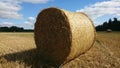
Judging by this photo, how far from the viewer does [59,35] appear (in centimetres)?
1010

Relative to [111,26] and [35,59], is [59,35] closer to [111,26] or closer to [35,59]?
[35,59]

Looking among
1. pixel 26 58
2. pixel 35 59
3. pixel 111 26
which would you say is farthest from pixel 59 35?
pixel 111 26

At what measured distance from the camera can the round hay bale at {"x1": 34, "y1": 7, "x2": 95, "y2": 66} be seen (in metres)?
9.81

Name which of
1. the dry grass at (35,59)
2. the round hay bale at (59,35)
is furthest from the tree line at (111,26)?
the round hay bale at (59,35)

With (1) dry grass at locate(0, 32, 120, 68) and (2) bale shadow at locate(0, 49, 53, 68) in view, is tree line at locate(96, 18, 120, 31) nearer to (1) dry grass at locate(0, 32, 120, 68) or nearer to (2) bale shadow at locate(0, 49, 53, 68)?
(1) dry grass at locate(0, 32, 120, 68)

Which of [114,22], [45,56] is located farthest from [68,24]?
[114,22]

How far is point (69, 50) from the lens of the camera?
9766mm

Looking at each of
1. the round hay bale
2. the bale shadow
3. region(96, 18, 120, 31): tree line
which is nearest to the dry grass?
the bale shadow

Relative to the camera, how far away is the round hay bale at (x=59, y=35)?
32.2 ft

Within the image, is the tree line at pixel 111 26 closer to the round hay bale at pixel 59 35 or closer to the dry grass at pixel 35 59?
the dry grass at pixel 35 59

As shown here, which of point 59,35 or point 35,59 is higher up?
point 59,35

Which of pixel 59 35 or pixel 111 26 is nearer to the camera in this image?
pixel 59 35

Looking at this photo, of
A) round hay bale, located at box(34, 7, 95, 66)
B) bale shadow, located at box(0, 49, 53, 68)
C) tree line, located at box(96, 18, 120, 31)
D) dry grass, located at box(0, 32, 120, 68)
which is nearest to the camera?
dry grass, located at box(0, 32, 120, 68)

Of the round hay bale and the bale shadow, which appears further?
the round hay bale
